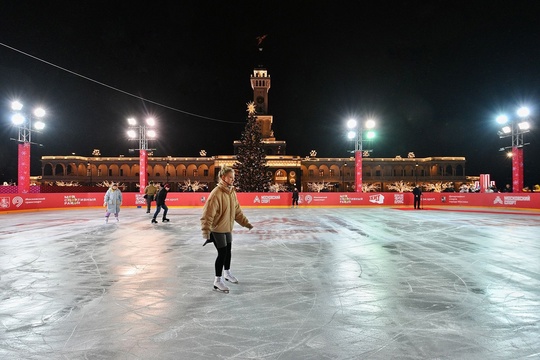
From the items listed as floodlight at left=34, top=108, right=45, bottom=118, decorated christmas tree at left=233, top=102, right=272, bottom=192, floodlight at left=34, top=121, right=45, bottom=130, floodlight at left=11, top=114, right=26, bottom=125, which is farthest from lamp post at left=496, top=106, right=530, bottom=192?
floodlight at left=11, top=114, right=26, bottom=125

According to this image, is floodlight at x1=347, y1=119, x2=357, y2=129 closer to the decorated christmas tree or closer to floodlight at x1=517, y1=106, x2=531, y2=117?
floodlight at x1=517, y1=106, x2=531, y2=117

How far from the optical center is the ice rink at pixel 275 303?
9.93 feet

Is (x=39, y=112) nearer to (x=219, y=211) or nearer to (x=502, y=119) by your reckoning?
(x=219, y=211)

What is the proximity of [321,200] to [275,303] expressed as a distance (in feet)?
81.6

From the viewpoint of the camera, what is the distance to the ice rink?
3027 mm

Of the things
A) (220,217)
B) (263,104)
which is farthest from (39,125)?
(263,104)

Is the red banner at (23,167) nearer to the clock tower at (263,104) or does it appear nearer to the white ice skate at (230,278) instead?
the white ice skate at (230,278)

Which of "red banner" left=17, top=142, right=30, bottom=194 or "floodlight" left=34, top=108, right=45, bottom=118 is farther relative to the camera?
"red banner" left=17, top=142, right=30, bottom=194

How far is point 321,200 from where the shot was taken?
94.3 feet

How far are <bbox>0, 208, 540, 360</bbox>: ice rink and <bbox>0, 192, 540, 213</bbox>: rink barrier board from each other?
19024mm

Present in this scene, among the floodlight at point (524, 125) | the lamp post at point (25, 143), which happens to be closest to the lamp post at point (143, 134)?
the lamp post at point (25, 143)

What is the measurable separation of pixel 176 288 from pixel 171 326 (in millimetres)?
1515

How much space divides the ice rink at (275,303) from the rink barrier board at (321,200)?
19024 millimetres

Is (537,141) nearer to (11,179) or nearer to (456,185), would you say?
(456,185)
